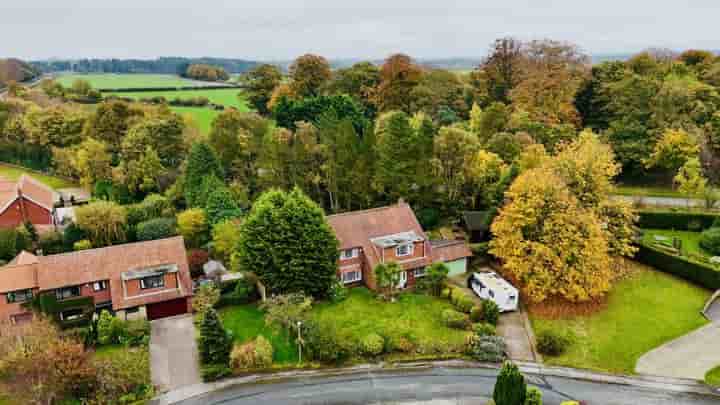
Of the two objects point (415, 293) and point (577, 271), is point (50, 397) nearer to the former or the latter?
point (415, 293)

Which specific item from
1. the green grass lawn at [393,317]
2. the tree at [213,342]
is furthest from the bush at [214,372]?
the green grass lawn at [393,317]

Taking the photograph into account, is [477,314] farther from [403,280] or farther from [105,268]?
[105,268]

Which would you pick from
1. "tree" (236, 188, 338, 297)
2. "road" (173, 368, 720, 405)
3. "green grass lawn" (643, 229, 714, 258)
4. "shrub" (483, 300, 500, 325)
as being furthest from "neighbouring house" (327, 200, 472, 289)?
"green grass lawn" (643, 229, 714, 258)

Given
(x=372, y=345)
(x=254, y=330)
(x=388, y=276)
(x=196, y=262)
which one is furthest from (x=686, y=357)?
(x=196, y=262)

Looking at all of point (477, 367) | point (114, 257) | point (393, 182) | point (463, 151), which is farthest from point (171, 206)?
point (477, 367)

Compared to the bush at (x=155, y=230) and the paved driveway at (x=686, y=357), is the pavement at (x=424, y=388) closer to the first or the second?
the paved driveway at (x=686, y=357)

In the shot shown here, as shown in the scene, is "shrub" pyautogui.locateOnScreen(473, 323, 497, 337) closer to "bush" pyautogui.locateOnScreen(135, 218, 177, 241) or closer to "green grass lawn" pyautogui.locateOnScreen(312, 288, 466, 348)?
"green grass lawn" pyautogui.locateOnScreen(312, 288, 466, 348)
